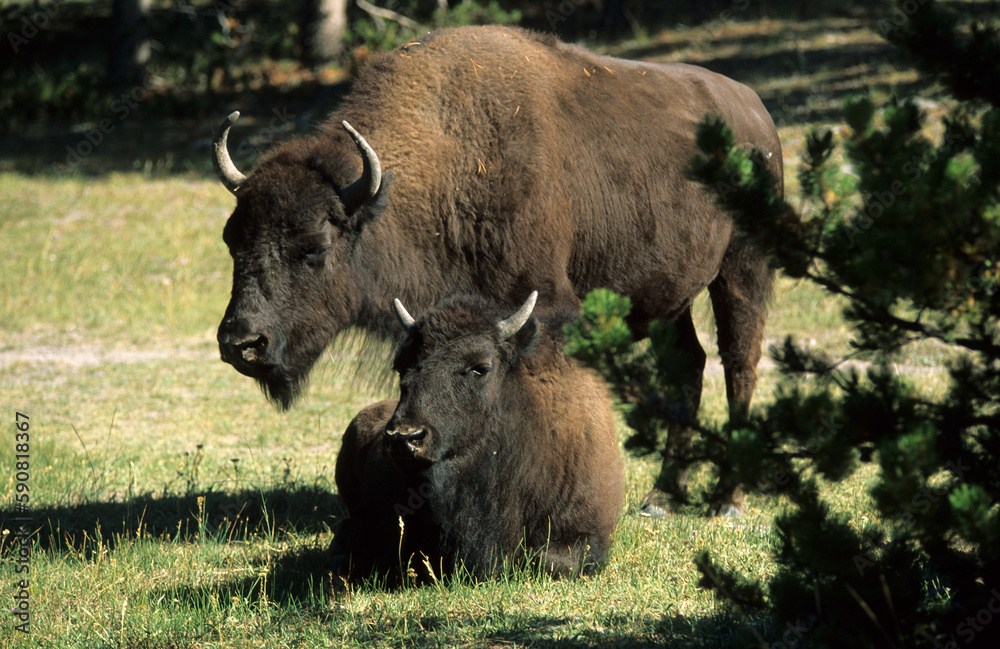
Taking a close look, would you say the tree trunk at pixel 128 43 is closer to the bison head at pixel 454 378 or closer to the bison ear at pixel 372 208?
the bison ear at pixel 372 208

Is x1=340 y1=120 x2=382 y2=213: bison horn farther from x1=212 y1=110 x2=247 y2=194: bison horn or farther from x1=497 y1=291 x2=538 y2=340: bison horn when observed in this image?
x1=497 y1=291 x2=538 y2=340: bison horn

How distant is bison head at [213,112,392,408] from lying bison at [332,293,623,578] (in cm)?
78

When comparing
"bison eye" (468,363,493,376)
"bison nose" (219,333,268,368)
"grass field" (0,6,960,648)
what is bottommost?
"grass field" (0,6,960,648)

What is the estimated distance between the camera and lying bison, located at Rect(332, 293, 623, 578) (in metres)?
4.93

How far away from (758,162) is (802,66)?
18.9m

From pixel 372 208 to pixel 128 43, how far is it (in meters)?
19.7

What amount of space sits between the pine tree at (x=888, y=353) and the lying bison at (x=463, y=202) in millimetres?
2921

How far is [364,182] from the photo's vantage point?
5.73 m

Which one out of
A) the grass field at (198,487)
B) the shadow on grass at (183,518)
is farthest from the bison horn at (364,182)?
the shadow on grass at (183,518)

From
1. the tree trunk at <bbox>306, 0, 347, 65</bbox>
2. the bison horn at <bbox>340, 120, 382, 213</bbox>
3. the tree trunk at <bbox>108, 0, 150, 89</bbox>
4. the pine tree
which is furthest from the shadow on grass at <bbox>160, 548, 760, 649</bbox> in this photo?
the tree trunk at <bbox>108, 0, 150, 89</bbox>

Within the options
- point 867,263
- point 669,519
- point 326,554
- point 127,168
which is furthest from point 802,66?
point 867,263

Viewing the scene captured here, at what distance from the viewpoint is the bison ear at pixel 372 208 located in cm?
581

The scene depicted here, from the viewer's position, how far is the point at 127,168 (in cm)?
1925

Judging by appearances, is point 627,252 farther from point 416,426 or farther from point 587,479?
point 416,426
